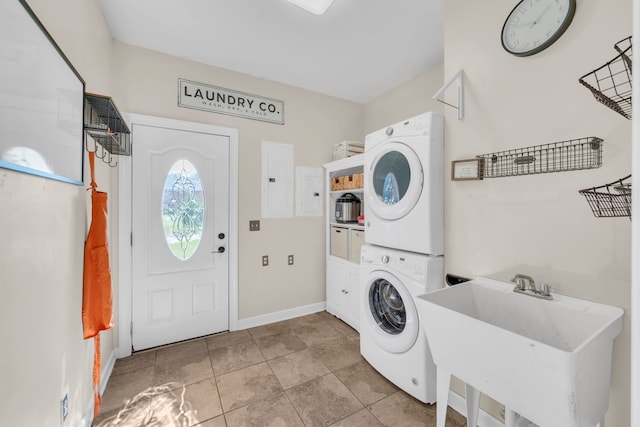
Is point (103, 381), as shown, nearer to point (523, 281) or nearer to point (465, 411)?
point (465, 411)

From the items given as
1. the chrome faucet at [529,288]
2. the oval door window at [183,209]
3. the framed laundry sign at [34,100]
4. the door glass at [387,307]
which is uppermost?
the framed laundry sign at [34,100]

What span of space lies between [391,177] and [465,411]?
5.27 ft

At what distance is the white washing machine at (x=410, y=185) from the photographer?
1686 millimetres

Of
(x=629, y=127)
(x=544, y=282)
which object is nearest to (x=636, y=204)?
(x=629, y=127)

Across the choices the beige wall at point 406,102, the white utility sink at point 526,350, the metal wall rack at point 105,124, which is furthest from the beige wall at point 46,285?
the beige wall at point 406,102

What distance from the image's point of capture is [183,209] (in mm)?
2514

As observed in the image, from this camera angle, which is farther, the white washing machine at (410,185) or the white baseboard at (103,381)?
the white washing machine at (410,185)

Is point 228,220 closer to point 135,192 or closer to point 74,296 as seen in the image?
point 135,192

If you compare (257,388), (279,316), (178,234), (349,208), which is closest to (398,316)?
(257,388)

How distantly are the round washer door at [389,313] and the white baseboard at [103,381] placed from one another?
184 cm

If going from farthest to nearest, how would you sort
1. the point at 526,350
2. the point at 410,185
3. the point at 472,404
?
the point at 410,185
the point at 472,404
the point at 526,350

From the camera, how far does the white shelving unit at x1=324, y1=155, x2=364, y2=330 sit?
→ 8.83 feet

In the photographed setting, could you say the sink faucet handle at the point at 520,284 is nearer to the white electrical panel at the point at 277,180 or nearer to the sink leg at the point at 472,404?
the sink leg at the point at 472,404

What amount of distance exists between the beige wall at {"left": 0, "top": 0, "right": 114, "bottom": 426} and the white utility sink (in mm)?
1547
